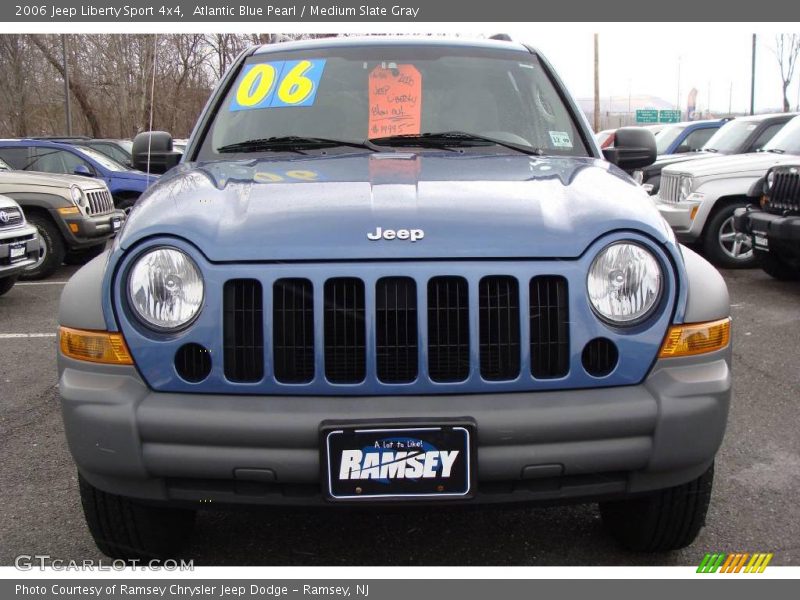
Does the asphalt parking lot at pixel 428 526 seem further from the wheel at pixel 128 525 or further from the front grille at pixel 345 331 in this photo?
the front grille at pixel 345 331

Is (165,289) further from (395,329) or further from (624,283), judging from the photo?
(624,283)

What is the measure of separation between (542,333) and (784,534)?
4.40ft

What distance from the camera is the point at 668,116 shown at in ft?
176

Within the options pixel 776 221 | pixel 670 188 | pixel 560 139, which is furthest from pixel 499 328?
pixel 670 188

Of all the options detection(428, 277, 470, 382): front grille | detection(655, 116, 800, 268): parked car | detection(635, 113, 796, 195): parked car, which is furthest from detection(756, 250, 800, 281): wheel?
detection(428, 277, 470, 382): front grille

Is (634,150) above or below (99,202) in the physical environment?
above

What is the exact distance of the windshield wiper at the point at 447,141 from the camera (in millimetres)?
3320

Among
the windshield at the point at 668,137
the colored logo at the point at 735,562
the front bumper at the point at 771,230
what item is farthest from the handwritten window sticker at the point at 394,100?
the windshield at the point at 668,137

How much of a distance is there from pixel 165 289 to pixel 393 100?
1.57m

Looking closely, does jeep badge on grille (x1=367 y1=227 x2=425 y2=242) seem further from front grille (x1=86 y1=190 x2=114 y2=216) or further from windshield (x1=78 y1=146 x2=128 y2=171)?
windshield (x1=78 y1=146 x2=128 y2=171)

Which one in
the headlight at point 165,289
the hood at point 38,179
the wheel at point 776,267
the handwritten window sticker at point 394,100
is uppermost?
the handwritten window sticker at point 394,100

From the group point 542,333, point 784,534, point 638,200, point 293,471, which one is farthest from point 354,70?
point 784,534

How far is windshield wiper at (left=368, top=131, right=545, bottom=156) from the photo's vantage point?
3320mm

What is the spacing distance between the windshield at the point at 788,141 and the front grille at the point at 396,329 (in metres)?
7.78
